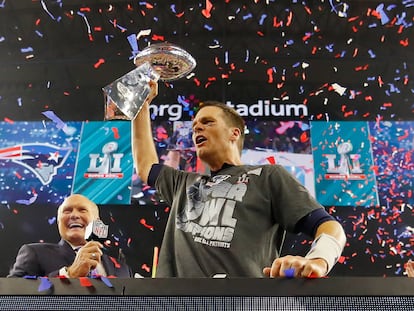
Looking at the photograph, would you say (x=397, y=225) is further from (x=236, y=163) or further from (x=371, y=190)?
(x=236, y=163)

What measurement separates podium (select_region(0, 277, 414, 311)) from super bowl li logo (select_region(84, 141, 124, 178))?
3.45 meters

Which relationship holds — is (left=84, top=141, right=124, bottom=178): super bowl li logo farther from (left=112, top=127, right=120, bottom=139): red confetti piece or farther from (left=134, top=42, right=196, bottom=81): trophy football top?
(left=134, top=42, right=196, bottom=81): trophy football top

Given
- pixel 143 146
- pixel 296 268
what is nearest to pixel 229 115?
pixel 143 146

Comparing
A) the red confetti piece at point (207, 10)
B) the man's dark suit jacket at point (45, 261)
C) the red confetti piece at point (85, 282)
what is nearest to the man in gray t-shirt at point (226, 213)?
the red confetti piece at point (85, 282)

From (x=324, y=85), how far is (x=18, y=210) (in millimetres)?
2902

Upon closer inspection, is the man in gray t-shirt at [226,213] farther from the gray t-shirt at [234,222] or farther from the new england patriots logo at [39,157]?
the new england patriots logo at [39,157]

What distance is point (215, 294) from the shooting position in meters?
0.64

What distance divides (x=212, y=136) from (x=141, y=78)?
31 cm

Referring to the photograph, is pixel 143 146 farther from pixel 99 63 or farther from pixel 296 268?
pixel 99 63

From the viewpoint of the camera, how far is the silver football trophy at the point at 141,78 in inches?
48.5

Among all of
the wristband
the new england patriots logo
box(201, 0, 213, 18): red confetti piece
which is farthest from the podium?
box(201, 0, 213, 18): red confetti piece

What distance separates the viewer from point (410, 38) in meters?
4.44

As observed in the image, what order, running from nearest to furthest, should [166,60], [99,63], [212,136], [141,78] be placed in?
[141,78]
[212,136]
[166,60]
[99,63]

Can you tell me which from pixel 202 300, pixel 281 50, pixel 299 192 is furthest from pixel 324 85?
pixel 202 300
